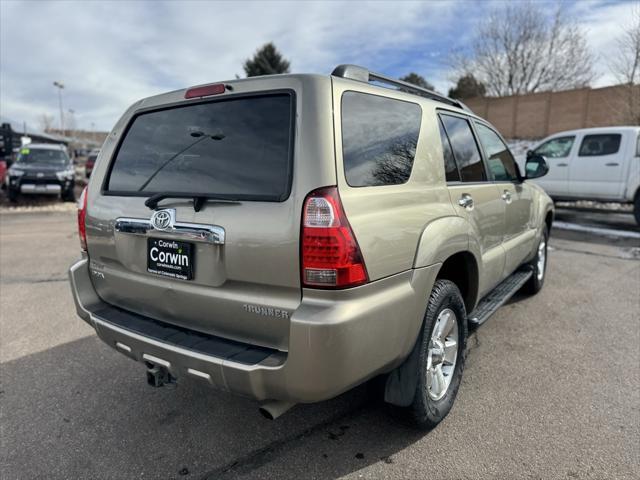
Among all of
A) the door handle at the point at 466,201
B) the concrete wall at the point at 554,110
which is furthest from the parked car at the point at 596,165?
the concrete wall at the point at 554,110

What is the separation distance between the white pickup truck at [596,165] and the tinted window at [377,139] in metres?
8.74

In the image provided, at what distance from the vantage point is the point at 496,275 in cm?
356

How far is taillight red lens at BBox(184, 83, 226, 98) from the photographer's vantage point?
91.7 inches

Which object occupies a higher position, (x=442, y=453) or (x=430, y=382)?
(x=430, y=382)

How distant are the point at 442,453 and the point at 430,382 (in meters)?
0.37

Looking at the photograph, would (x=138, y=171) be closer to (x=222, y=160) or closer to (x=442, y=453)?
(x=222, y=160)

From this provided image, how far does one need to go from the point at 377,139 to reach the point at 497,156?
2.16 metres

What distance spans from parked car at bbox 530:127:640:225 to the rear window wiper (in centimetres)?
923

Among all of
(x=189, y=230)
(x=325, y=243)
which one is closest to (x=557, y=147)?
(x=325, y=243)

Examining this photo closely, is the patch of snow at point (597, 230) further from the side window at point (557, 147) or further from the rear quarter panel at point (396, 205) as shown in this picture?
the rear quarter panel at point (396, 205)

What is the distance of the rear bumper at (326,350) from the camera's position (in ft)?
6.13

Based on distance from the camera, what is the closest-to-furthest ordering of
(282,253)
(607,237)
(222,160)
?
(282,253) < (222,160) < (607,237)

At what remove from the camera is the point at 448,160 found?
9.49ft

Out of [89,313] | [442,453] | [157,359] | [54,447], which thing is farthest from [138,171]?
[442,453]
